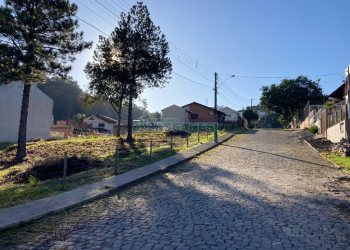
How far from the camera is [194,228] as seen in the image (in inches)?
279

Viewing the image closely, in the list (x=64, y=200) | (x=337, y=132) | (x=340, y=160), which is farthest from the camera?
(x=337, y=132)

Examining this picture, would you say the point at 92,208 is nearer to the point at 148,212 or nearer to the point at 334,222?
the point at 148,212

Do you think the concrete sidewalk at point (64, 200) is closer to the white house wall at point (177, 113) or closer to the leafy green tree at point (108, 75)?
the leafy green tree at point (108, 75)

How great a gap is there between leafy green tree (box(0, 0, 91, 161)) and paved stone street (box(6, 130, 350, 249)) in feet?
32.7

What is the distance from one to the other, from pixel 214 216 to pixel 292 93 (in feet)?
243

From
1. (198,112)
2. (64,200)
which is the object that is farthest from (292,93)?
(64,200)

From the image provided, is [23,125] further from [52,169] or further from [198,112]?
[198,112]

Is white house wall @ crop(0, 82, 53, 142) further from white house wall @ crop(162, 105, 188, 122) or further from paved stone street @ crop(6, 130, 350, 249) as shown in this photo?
white house wall @ crop(162, 105, 188, 122)

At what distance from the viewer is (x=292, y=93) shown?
78.1m

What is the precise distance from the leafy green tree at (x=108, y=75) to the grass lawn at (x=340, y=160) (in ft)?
56.9

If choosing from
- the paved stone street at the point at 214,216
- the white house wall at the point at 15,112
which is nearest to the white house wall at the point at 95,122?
the white house wall at the point at 15,112

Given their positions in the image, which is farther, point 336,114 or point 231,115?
point 231,115

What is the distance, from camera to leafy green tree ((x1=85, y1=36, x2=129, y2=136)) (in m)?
32.4

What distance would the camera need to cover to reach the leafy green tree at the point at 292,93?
77.1m
